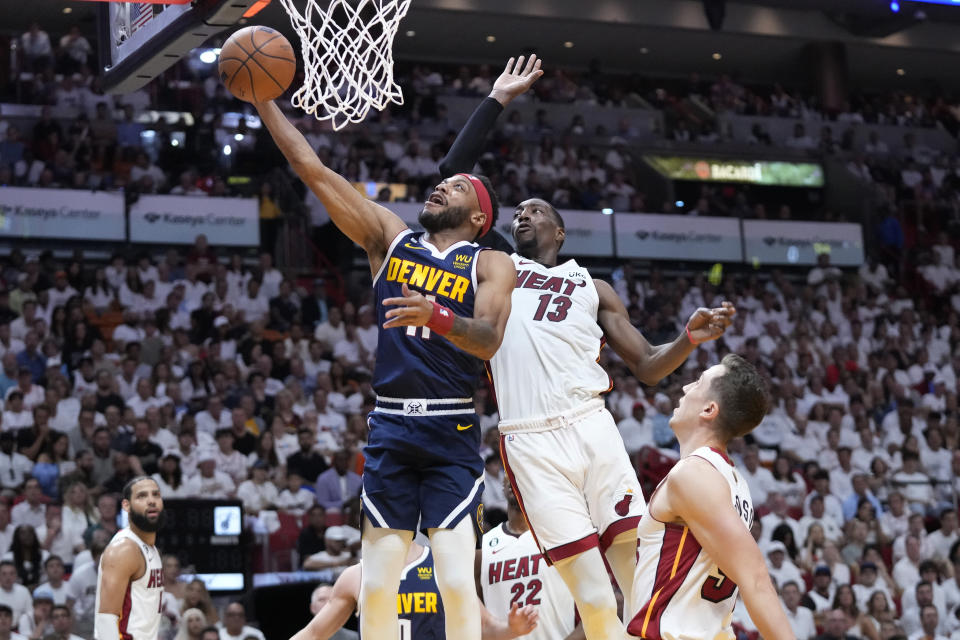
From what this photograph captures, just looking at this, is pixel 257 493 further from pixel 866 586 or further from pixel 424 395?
pixel 424 395

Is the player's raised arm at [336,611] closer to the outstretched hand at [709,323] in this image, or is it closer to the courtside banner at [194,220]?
the outstretched hand at [709,323]

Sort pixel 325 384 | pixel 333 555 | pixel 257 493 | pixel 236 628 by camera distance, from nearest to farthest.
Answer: pixel 236 628
pixel 333 555
pixel 257 493
pixel 325 384

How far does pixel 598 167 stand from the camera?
22047 mm

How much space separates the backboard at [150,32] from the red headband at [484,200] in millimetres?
1622

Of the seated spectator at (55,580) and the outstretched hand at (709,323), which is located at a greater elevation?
the outstretched hand at (709,323)

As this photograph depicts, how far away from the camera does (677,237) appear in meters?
20.8

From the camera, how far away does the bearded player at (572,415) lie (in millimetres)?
5637

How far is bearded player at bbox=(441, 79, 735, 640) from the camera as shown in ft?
18.5

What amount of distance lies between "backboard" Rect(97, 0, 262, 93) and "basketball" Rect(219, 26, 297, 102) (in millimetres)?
1018

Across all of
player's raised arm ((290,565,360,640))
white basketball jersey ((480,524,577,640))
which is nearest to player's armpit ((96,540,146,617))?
player's raised arm ((290,565,360,640))

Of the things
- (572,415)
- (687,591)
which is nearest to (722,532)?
(687,591)

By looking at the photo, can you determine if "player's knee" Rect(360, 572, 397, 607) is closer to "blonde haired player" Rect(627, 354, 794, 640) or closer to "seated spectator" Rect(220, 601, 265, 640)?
"blonde haired player" Rect(627, 354, 794, 640)

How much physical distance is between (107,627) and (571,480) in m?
3.50

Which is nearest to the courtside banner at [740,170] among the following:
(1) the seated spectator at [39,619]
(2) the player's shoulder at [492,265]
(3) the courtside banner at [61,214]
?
(3) the courtside banner at [61,214]
